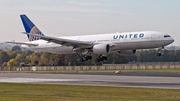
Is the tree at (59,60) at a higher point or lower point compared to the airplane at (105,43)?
lower

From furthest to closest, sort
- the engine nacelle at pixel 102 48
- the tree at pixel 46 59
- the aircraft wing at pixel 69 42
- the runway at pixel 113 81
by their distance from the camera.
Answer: the tree at pixel 46 59
the aircraft wing at pixel 69 42
the engine nacelle at pixel 102 48
the runway at pixel 113 81

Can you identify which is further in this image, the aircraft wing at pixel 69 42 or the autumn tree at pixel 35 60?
the autumn tree at pixel 35 60

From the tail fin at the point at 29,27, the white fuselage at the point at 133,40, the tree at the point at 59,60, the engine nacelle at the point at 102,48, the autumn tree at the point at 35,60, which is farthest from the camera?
the tree at the point at 59,60

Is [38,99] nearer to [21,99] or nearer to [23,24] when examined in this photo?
[21,99]

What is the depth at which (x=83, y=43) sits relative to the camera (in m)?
53.4

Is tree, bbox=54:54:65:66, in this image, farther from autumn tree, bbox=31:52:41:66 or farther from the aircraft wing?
the aircraft wing

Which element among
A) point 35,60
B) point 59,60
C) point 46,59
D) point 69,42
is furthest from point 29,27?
point 35,60

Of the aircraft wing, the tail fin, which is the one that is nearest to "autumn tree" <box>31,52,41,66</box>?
the tail fin

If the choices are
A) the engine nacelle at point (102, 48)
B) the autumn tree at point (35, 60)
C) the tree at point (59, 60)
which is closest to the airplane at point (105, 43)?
the engine nacelle at point (102, 48)

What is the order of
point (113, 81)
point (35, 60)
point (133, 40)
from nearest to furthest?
point (113, 81) → point (133, 40) → point (35, 60)

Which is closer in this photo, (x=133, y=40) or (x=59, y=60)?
(x=133, y=40)

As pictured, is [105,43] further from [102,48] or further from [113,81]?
[113,81]

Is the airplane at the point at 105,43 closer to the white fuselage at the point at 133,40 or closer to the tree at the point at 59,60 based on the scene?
the white fuselage at the point at 133,40

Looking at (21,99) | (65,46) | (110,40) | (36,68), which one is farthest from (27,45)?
(21,99)
